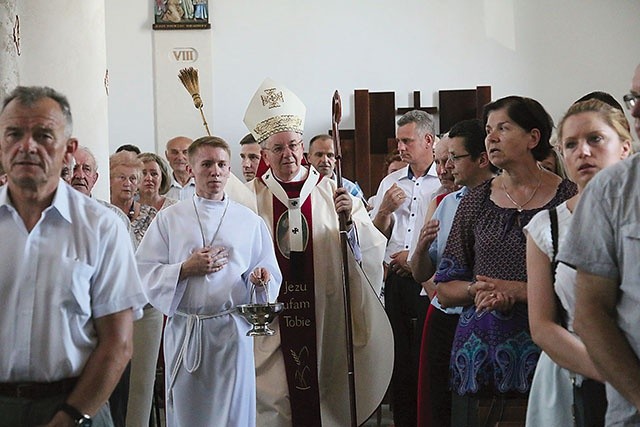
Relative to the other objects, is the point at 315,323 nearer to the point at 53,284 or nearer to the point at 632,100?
the point at 53,284

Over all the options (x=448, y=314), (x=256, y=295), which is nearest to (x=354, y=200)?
(x=256, y=295)

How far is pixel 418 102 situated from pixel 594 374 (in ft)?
32.8

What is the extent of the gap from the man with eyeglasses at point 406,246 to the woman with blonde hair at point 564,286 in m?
2.88

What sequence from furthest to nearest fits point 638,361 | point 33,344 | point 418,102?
1. point 418,102
2. point 33,344
3. point 638,361

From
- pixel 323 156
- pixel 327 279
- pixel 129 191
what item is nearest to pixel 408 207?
pixel 323 156

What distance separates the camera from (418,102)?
41.7 feet

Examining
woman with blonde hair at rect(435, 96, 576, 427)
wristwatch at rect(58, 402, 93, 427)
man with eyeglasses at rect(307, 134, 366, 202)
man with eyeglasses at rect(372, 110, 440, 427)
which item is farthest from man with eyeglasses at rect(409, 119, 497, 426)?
man with eyeglasses at rect(307, 134, 366, 202)

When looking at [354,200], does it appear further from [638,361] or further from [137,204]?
[638,361]

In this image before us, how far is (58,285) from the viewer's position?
3.09 meters

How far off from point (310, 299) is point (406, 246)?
1.39 metres

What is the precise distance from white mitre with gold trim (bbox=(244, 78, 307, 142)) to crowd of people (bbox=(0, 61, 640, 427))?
1 cm

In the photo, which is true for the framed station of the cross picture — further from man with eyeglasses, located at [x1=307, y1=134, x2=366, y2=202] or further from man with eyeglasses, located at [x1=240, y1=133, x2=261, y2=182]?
man with eyeglasses, located at [x1=307, y1=134, x2=366, y2=202]

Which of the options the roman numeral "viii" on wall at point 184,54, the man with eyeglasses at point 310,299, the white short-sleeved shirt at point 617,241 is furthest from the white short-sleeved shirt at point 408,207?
the roman numeral "viii" on wall at point 184,54

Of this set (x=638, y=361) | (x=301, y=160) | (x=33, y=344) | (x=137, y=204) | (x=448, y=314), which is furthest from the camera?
(x=137, y=204)
